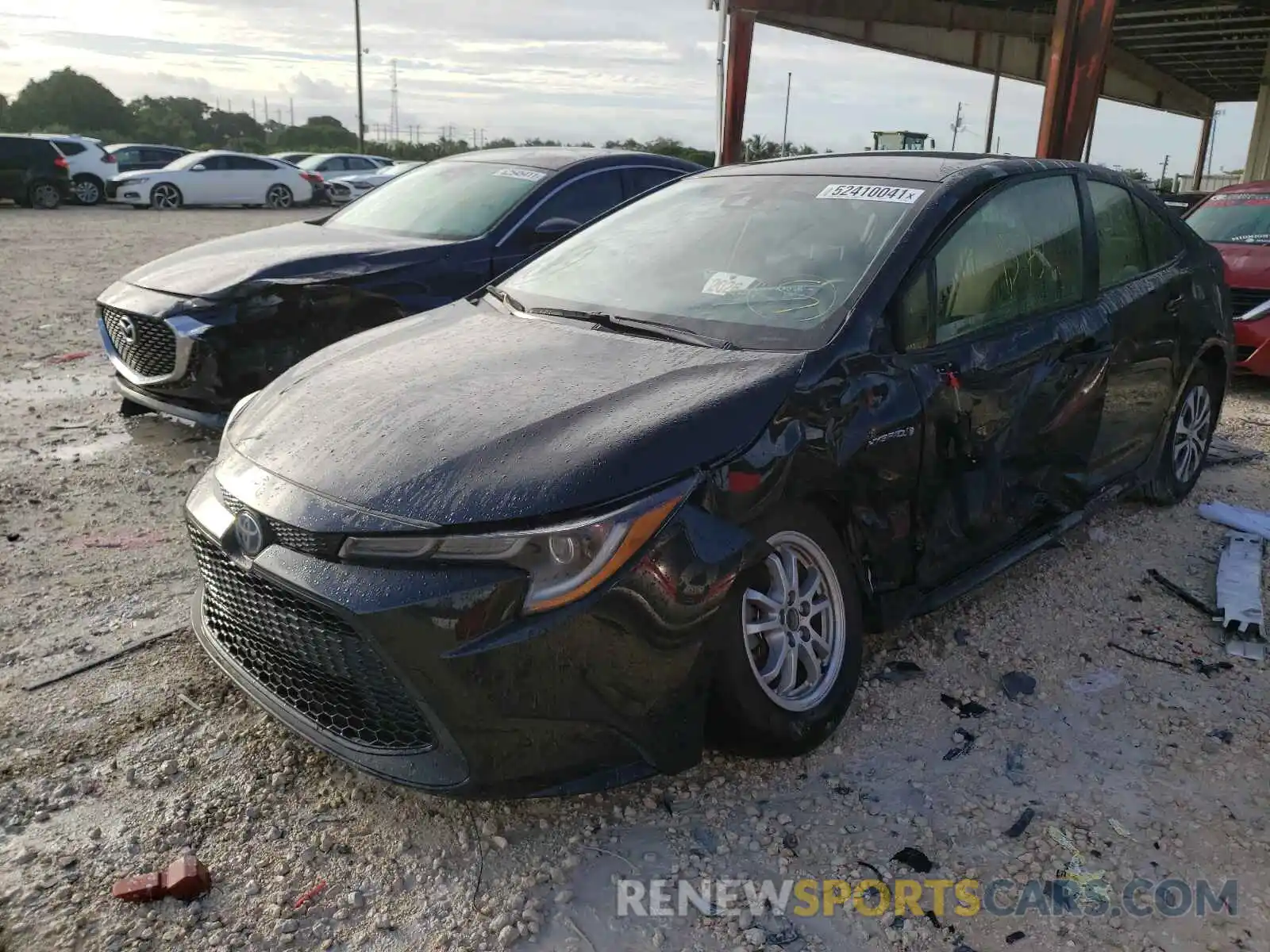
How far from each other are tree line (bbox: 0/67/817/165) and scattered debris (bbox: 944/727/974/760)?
40030 mm

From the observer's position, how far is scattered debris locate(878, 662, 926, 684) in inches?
127

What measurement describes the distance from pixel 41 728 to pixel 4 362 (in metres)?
5.41

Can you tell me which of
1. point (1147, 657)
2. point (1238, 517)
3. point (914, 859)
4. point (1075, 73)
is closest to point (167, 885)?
point (914, 859)

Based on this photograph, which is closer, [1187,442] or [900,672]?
[900,672]

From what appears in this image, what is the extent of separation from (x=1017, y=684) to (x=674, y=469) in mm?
1627

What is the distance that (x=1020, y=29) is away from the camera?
1927cm

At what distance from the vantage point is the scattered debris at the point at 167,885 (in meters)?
2.25

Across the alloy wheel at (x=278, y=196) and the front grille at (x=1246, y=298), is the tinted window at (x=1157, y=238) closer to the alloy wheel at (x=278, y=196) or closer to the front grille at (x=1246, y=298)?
the front grille at (x=1246, y=298)

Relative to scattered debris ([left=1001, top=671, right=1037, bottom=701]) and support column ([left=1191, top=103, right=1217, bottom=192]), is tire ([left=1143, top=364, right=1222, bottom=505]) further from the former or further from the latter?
support column ([left=1191, top=103, right=1217, bottom=192])

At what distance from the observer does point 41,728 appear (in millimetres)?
2879

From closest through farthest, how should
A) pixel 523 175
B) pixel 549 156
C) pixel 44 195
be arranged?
pixel 523 175, pixel 549 156, pixel 44 195

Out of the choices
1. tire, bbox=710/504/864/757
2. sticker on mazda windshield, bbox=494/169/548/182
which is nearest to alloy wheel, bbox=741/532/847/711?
tire, bbox=710/504/864/757

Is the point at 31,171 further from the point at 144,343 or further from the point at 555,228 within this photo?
the point at 555,228

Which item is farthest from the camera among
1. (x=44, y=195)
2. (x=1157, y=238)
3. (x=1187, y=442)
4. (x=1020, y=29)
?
(x=44, y=195)
